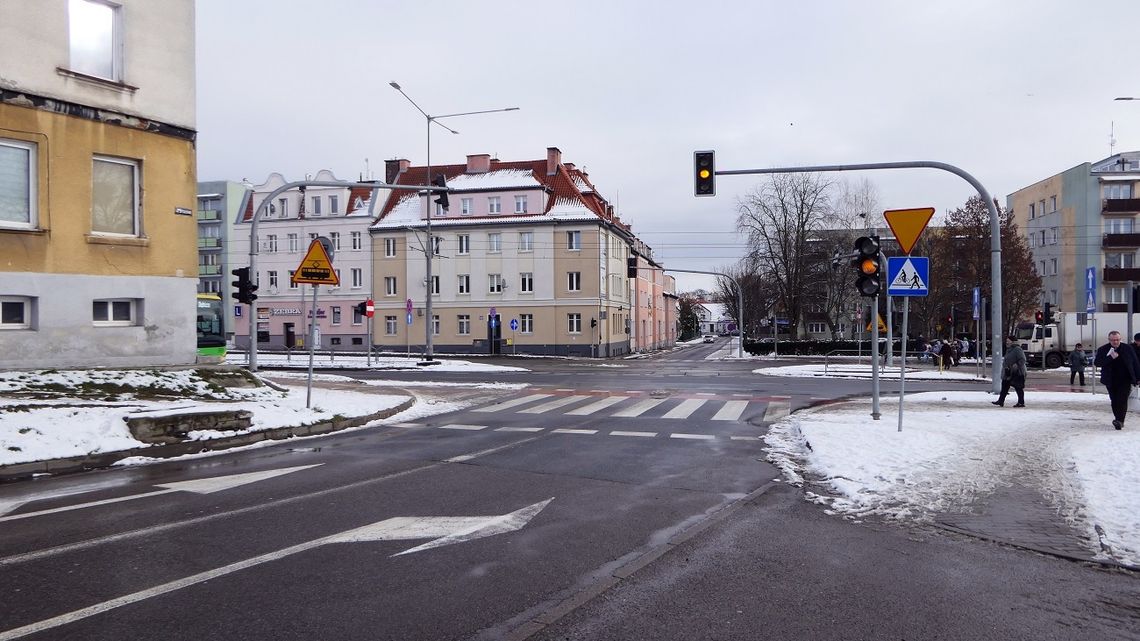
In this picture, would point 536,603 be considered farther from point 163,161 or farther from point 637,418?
point 163,161

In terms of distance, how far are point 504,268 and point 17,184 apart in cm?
3904

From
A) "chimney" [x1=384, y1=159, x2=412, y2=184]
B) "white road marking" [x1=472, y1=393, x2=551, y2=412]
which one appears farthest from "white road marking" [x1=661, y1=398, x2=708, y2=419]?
"chimney" [x1=384, y1=159, x2=412, y2=184]

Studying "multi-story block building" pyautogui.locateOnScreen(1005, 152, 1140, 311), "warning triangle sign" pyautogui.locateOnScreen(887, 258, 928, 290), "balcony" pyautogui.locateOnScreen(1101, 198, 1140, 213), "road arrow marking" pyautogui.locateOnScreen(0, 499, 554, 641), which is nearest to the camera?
"road arrow marking" pyautogui.locateOnScreen(0, 499, 554, 641)

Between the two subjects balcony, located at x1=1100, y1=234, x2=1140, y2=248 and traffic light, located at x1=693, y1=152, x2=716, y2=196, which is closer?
traffic light, located at x1=693, y1=152, x2=716, y2=196

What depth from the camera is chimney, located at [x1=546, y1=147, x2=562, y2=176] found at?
52925 millimetres

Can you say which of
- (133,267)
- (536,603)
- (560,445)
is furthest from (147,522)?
(133,267)

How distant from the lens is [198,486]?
25.6 ft

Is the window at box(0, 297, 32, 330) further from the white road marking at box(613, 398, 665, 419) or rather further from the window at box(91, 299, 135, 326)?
the white road marking at box(613, 398, 665, 419)

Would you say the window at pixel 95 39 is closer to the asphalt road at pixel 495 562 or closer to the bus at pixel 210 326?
the asphalt road at pixel 495 562

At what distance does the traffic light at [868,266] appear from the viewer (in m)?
11.9

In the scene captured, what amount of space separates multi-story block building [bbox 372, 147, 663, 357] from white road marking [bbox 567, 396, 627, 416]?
100ft

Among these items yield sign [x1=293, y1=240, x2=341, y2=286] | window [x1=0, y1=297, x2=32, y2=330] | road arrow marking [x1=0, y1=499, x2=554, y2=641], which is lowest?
road arrow marking [x1=0, y1=499, x2=554, y2=641]

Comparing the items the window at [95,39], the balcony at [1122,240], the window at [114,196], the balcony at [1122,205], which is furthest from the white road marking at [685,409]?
the balcony at [1122,205]

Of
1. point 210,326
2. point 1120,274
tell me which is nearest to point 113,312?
point 210,326
